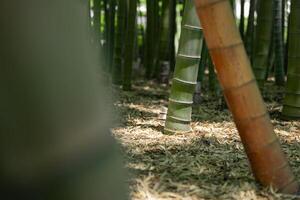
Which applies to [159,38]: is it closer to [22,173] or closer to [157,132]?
[157,132]

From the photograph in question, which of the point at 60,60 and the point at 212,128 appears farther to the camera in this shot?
the point at 212,128

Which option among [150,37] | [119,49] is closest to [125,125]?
[119,49]

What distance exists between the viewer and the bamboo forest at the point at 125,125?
1131 mm

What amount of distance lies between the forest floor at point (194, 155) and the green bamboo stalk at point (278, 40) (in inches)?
50.3

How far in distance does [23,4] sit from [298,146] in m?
2.64

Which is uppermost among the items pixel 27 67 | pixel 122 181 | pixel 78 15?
pixel 78 15

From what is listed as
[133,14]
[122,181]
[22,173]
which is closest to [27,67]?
[22,173]

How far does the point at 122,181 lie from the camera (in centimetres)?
131

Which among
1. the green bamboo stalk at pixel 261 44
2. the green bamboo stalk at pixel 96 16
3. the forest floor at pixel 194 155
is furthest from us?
the green bamboo stalk at pixel 96 16

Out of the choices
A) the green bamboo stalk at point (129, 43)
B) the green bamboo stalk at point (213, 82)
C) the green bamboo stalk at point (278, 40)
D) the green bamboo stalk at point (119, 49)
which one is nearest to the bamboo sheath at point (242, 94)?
the green bamboo stalk at point (129, 43)

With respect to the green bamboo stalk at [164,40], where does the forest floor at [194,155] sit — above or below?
below

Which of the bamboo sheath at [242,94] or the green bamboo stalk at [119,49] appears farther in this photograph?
the green bamboo stalk at [119,49]

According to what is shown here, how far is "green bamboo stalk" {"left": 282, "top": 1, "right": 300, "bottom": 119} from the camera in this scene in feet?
13.7

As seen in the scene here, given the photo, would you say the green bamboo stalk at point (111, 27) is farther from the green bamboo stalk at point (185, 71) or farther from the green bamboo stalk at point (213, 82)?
the green bamboo stalk at point (185, 71)
